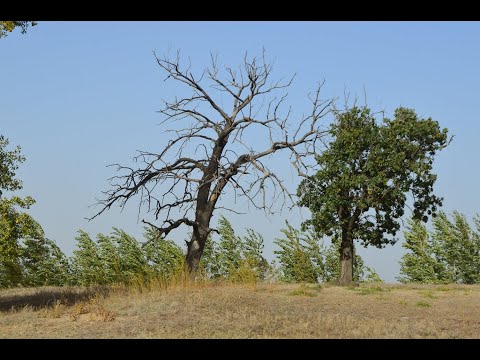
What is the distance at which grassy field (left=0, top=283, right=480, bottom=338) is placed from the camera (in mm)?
10398

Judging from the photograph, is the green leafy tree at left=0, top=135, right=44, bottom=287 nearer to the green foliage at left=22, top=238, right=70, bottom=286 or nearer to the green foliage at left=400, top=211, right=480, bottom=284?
the green foliage at left=22, top=238, right=70, bottom=286

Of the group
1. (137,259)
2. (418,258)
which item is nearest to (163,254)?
(137,259)

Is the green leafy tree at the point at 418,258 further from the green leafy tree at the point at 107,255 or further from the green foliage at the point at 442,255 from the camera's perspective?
the green leafy tree at the point at 107,255

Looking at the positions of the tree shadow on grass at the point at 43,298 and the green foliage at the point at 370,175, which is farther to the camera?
the green foliage at the point at 370,175

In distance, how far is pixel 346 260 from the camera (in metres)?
21.7

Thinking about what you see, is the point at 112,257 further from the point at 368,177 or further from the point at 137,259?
the point at 368,177

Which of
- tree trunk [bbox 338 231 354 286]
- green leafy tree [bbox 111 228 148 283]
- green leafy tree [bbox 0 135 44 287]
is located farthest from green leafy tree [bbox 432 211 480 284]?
green leafy tree [bbox 0 135 44 287]

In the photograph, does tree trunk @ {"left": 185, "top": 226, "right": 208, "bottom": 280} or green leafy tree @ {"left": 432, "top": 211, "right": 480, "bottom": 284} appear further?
green leafy tree @ {"left": 432, "top": 211, "right": 480, "bottom": 284}

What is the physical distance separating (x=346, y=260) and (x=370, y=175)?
3.26m

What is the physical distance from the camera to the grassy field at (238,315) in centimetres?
1040

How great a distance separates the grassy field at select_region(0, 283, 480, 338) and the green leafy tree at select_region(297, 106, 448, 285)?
14.7 ft

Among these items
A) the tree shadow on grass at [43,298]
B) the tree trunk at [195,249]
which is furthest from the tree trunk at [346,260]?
the tree shadow on grass at [43,298]
